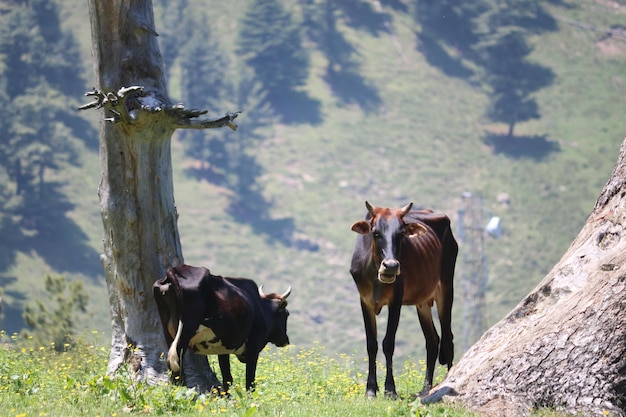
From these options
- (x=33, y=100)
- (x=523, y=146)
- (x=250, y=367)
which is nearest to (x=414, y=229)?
(x=250, y=367)

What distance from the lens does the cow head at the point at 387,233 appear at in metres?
12.9

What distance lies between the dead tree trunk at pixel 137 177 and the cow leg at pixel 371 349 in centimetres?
210

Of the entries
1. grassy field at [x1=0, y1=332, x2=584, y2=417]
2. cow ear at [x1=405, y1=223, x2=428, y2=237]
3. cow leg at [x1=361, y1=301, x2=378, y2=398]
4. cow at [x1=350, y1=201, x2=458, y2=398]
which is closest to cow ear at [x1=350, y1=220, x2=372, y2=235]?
cow at [x1=350, y1=201, x2=458, y2=398]

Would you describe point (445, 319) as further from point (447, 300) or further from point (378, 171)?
point (378, 171)

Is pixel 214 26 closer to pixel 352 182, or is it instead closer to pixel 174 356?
pixel 352 182

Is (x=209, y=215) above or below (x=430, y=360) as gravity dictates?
below

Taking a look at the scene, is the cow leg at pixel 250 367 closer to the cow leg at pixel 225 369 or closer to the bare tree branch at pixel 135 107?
the cow leg at pixel 225 369

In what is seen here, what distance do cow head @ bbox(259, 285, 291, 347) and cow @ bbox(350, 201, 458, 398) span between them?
1.84 m

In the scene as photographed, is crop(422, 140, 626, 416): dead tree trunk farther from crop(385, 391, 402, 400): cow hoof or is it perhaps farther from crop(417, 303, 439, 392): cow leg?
crop(417, 303, 439, 392): cow leg

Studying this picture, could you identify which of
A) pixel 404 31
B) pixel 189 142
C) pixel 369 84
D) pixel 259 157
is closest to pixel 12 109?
pixel 189 142

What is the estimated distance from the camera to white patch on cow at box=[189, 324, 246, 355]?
13.3 meters

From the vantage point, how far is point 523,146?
103 m

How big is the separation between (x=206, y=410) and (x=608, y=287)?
4357mm

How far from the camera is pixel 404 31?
396 ft
